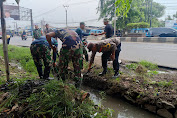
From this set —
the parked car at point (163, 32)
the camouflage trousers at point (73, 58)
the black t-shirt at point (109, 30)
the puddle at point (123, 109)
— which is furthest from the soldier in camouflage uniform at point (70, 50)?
the parked car at point (163, 32)

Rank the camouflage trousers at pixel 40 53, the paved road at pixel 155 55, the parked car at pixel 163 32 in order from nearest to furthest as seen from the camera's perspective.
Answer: the camouflage trousers at pixel 40 53 → the paved road at pixel 155 55 → the parked car at pixel 163 32

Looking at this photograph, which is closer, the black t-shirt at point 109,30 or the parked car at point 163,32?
the black t-shirt at point 109,30

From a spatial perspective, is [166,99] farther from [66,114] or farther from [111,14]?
[111,14]

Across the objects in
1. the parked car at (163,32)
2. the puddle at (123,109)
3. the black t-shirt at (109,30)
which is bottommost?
the puddle at (123,109)

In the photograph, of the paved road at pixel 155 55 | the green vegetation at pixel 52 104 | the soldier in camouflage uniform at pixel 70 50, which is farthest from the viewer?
the paved road at pixel 155 55

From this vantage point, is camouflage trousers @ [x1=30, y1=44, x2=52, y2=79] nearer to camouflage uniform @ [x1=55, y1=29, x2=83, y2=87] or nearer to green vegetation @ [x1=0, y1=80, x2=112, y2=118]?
camouflage uniform @ [x1=55, y1=29, x2=83, y2=87]

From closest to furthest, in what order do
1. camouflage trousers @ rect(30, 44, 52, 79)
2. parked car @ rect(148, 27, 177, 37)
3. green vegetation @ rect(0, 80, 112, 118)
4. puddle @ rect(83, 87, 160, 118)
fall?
1. green vegetation @ rect(0, 80, 112, 118)
2. puddle @ rect(83, 87, 160, 118)
3. camouflage trousers @ rect(30, 44, 52, 79)
4. parked car @ rect(148, 27, 177, 37)

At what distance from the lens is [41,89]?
2.56 meters

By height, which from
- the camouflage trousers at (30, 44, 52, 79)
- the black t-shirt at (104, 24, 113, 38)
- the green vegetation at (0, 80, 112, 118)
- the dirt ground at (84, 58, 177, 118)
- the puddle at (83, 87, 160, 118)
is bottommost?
the puddle at (83, 87, 160, 118)

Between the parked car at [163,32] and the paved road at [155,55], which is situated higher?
the parked car at [163,32]

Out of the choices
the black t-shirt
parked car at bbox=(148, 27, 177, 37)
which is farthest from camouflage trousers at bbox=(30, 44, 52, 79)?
parked car at bbox=(148, 27, 177, 37)

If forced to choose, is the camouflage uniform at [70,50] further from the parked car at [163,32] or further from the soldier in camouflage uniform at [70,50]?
the parked car at [163,32]

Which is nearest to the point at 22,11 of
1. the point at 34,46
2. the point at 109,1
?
the point at 109,1

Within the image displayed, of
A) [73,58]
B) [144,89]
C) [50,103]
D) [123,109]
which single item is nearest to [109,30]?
[144,89]
